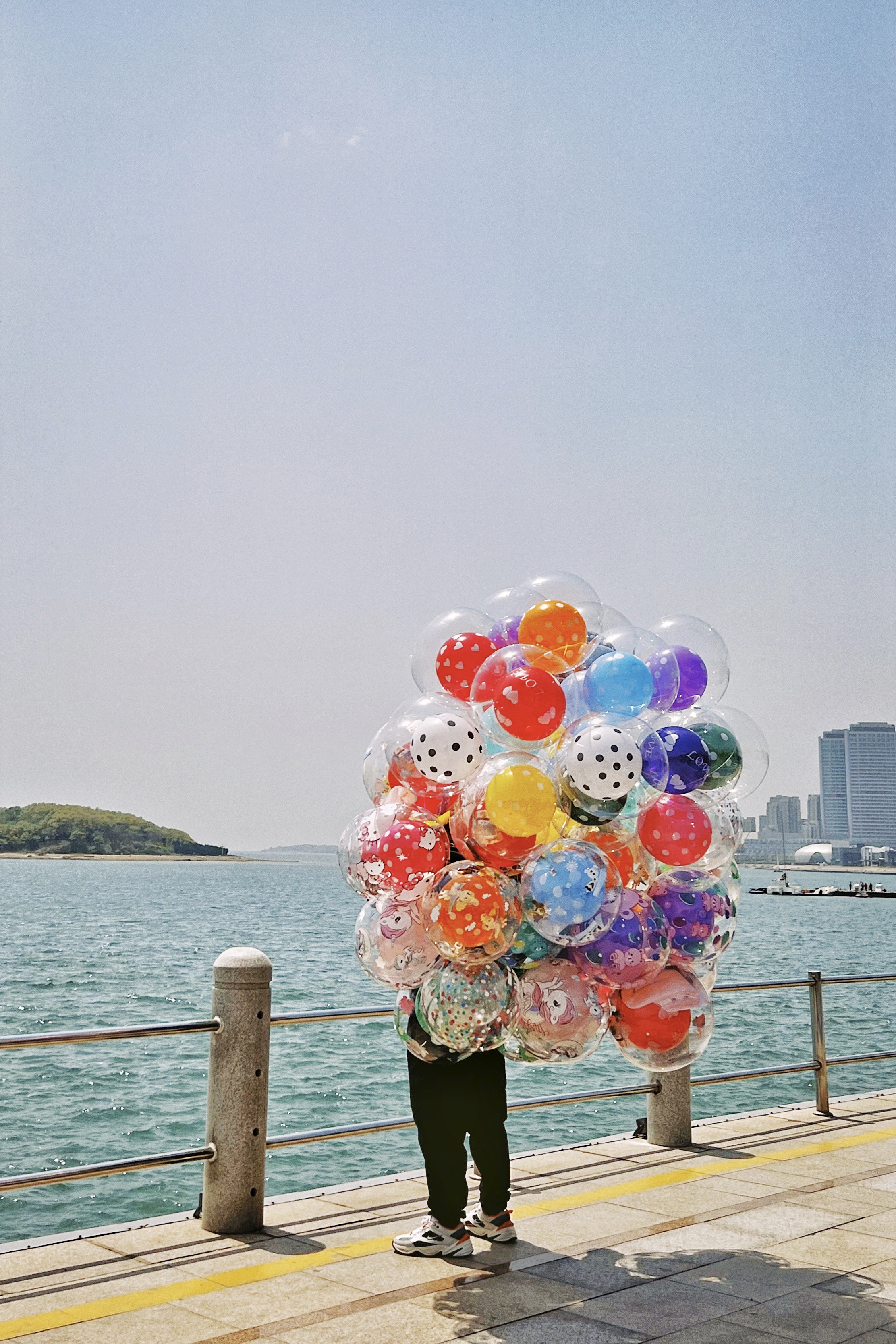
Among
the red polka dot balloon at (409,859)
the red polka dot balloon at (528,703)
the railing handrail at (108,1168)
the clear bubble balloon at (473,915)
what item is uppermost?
the red polka dot balloon at (528,703)

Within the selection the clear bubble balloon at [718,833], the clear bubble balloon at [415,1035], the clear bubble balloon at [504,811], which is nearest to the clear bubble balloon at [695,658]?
the clear bubble balloon at [718,833]

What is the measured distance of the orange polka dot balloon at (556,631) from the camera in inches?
193

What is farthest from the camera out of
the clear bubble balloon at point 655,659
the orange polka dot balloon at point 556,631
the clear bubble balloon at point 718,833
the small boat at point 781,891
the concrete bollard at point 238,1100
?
the small boat at point 781,891

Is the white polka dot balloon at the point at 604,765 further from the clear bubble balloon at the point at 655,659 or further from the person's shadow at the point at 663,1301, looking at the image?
the person's shadow at the point at 663,1301

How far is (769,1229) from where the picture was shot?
17.4 ft

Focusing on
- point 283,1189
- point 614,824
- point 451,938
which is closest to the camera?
point 451,938

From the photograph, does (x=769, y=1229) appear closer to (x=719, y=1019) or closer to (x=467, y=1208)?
(x=467, y=1208)

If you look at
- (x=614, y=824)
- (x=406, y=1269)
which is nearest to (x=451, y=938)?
(x=614, y=824)

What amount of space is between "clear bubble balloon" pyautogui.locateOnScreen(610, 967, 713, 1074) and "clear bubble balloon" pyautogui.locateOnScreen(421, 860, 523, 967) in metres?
0.58

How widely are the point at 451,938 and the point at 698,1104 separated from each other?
43.5 feet

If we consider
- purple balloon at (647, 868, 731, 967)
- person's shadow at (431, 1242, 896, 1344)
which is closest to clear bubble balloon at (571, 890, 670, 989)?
purple balloon at (647, 868, 731, 967)

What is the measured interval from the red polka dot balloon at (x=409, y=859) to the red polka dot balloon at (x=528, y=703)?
543 mm

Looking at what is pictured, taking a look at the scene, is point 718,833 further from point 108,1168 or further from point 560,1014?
point 108,1168

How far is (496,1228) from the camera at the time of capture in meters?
5.07
